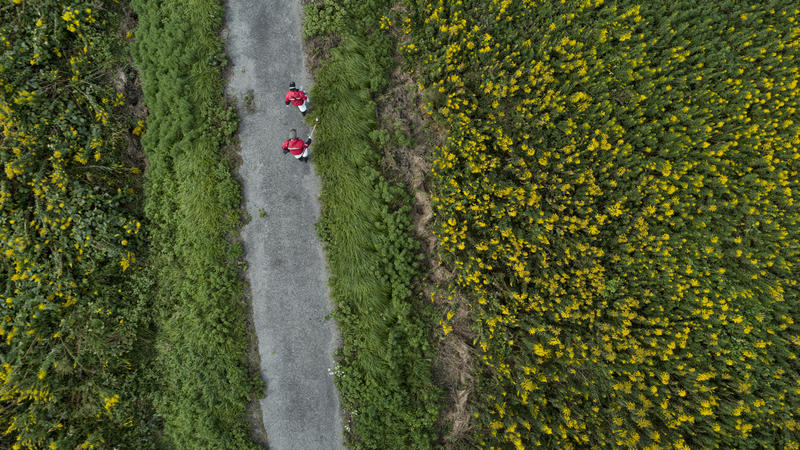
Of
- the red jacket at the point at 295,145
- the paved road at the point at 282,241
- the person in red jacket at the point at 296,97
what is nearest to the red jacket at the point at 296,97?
the person in red jacket at the point at 296,97

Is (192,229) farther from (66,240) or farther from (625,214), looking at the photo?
(625,214)

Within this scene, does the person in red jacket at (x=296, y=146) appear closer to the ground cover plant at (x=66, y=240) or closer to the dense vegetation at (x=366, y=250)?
the dense vegetation at (x=366, y=250)

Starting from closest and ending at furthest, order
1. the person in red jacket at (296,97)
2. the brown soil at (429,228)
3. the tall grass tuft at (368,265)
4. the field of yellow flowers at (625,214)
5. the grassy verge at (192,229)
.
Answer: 1. the field of yellow flowers at (625,214)
2. the brown soil at (429,228)
3. the tall grass tuft at (368,265)
4. the person in red jacket at (296,97)
5. the grassy verge at (192,229)

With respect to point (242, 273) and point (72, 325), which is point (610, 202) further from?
point (72, 325)

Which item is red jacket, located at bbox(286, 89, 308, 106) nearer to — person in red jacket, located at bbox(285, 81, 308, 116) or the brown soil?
person in red jacket, located at bbox(285, 81, 308, 116)

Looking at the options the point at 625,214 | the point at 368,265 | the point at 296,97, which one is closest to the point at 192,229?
the point at 296,97

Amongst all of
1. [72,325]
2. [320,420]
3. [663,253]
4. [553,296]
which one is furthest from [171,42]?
[663,253]
